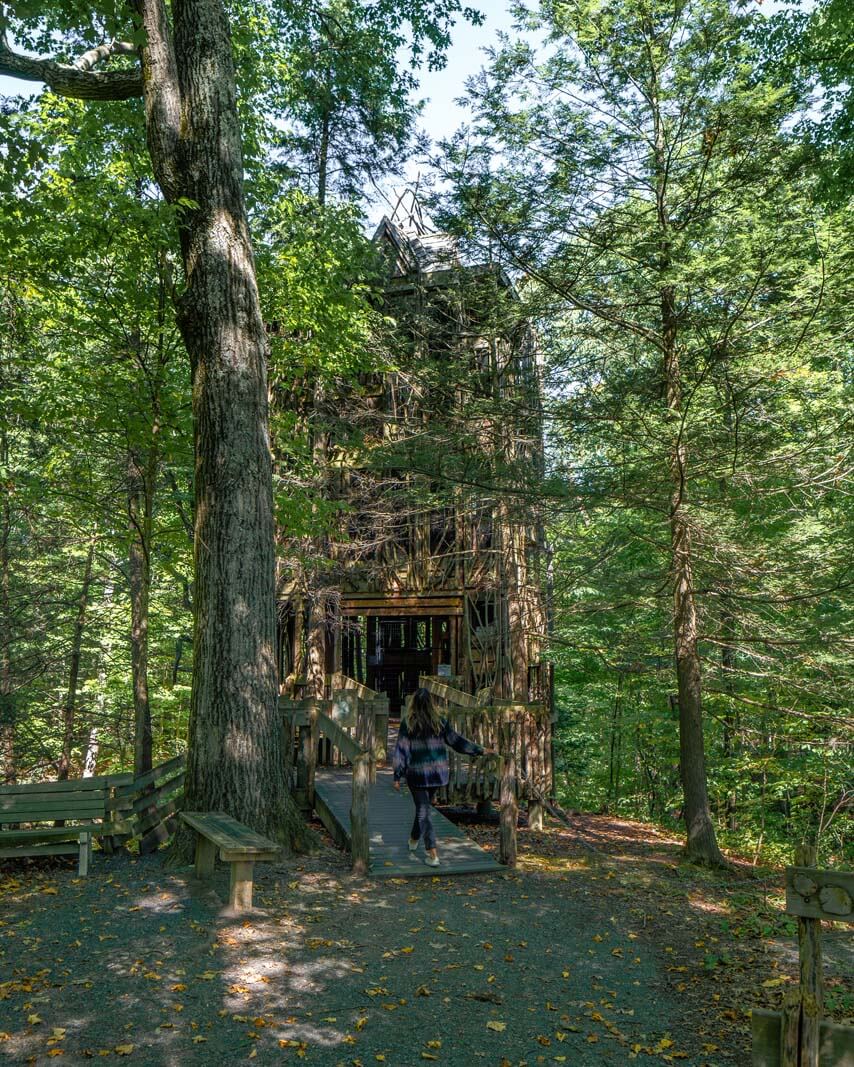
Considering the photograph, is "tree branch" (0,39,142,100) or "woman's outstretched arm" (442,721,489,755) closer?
"tree branch" (0,39,142,100)

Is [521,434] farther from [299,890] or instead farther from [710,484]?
[299,890]

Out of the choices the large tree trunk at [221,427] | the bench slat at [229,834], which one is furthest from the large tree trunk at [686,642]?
the bench slat at [229,834]

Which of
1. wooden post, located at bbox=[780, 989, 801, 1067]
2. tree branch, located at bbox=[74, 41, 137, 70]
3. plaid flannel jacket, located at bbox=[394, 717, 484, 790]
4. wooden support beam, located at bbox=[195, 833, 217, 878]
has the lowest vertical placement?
wooden post, located at bbox=[780, 989, 801, 1067]

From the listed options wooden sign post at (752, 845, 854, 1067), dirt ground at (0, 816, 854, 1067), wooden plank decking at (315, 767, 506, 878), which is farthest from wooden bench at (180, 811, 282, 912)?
wooden sign post at (752, 845, 854, 1067)

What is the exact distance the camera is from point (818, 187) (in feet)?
31.7

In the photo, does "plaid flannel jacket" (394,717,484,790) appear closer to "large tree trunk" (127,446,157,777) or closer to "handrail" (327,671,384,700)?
"large tree trunk" (127,446,157,777)

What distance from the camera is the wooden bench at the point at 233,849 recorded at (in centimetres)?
553

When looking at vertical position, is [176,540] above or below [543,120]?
below

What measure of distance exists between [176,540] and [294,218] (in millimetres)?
5559

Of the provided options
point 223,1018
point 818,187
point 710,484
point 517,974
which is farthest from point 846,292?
point 223,1018

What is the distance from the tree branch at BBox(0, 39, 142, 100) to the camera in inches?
285

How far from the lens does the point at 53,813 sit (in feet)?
23.8

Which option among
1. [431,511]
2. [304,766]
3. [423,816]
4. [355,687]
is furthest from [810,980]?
[431,511]

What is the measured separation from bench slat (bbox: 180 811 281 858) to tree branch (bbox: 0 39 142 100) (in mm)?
6753
